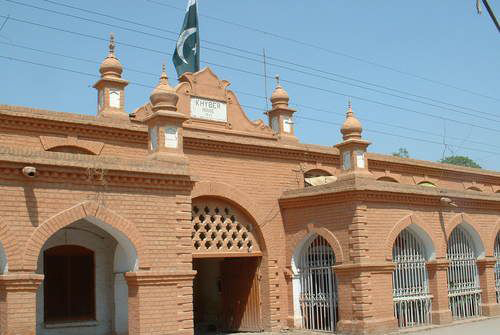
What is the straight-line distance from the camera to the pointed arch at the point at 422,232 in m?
15.8

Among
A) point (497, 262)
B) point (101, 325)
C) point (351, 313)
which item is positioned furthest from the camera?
point (497, 262)

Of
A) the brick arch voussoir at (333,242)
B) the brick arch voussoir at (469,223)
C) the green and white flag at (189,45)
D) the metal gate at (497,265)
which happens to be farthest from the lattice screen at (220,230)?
the metal gate at (497,265)

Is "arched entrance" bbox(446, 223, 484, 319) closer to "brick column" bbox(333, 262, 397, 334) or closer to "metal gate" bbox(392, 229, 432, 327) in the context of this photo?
"metal gate" bbox(392, 229, 432, 327)

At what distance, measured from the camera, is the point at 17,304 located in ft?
32.0

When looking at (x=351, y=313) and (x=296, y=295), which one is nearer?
(x=351, y=313)

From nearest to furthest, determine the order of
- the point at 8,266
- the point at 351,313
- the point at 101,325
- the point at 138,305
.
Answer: the point at 8,266
the point at 138,305
the point at 101,325
the point at 351,313

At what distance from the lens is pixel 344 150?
53.8ft

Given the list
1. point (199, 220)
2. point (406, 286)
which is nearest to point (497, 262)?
point (406, 286)

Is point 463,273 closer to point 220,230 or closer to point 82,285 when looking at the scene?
point 220,230

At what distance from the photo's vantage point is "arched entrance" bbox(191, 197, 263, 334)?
15.5 metres

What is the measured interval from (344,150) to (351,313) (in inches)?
167

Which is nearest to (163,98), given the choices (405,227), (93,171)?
(93,171)

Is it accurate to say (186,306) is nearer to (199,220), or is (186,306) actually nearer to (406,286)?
(199,220)

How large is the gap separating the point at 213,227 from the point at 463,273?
25.8 ft
